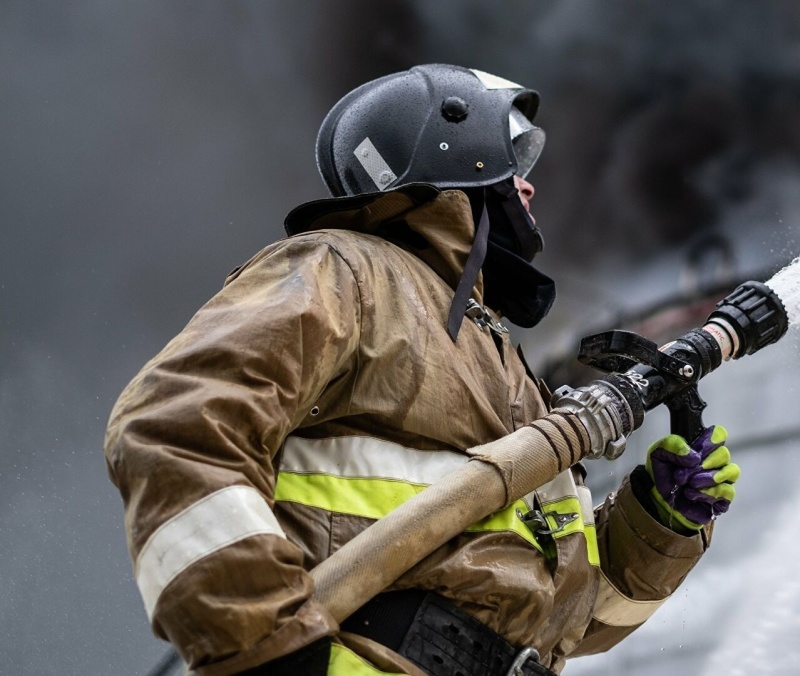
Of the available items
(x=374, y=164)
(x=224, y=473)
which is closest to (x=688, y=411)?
(x=374, y=164)

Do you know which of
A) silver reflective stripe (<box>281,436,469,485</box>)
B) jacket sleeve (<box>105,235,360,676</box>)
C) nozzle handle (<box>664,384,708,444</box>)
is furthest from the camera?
nozzle handle (<box>664,384,708,444</box>)

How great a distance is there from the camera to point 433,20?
4621 millimetres

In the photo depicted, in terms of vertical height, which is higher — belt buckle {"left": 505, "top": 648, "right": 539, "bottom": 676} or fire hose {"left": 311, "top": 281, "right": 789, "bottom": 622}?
fire hose {"left": 311, "top": 281, "right": 789, "bottom": 622}

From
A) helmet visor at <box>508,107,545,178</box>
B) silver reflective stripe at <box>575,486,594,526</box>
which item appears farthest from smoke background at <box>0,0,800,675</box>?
silver reflective stripe at <box>575,486,594,526</box>

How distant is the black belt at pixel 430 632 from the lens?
5.96 ft

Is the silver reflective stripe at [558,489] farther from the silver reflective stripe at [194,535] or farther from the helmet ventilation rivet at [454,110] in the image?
the helmet ventilation rivet at [454,110]

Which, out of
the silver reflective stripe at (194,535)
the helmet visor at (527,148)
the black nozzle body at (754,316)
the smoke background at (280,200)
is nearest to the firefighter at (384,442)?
the silver reflective stripe at (194,535)

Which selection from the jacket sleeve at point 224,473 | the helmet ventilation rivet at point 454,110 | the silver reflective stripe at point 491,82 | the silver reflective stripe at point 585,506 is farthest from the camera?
the silver reflective stripe at point 491,82

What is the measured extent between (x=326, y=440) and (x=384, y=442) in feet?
0.37

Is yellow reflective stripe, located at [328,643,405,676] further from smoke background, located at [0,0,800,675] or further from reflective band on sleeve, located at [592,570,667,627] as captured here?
smoke background, located at [0,0,800,675]

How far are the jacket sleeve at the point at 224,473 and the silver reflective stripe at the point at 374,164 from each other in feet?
2.50

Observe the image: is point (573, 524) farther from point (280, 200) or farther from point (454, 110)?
point (280, 200)

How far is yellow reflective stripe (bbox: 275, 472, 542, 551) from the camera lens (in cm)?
187

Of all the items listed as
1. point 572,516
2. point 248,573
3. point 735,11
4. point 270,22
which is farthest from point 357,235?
point 735,11
